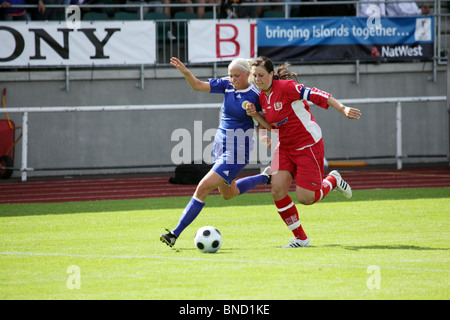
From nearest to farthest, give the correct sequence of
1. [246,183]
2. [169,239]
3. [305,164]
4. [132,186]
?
[169,239] → [305,164] → [246,183] → [132,186]

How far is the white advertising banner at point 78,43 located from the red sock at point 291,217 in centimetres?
1068

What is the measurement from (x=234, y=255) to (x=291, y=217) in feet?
2.86

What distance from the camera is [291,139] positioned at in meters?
8.07

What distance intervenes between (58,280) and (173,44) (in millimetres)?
13546

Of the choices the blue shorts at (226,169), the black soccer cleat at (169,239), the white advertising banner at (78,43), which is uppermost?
the white advertising banner at (78,43)

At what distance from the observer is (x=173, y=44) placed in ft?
62.4

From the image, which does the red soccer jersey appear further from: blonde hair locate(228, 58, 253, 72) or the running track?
the running track

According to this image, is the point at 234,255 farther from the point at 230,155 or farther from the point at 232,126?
the point at 232,126

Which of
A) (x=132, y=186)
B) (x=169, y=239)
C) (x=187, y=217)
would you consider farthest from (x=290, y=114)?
(x=132, y=186)

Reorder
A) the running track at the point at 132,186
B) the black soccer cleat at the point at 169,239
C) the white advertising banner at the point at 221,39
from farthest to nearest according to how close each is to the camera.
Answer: the white advertising banner at the point at 221,39 < the running track at the point at 132,186 < the black soccer cleat at the point at 169,239

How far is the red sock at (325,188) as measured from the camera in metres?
8.10

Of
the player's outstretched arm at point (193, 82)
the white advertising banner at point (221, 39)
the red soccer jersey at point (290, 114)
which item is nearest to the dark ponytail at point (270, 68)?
the red soccer jersey at point (290, 114)

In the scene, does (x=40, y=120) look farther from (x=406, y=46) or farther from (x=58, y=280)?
(x=58, y=280)

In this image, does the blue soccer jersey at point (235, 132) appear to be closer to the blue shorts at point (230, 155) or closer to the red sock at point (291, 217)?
the blue shorts at point (230, 155)
